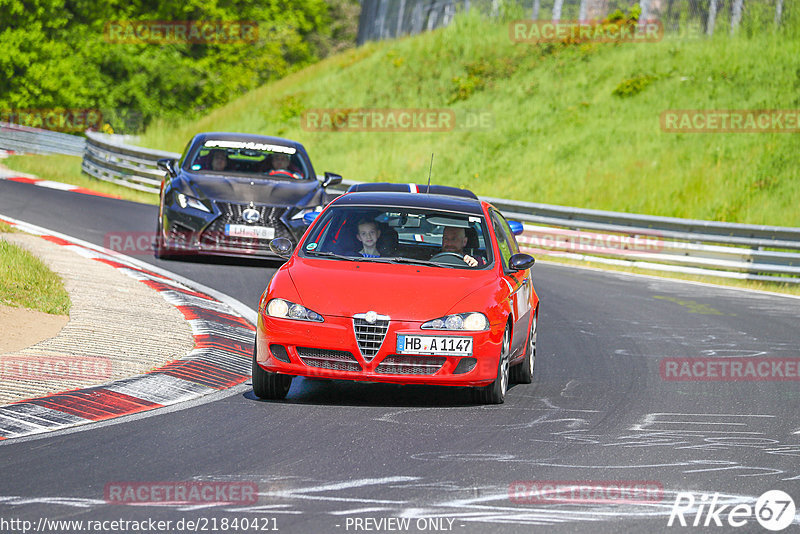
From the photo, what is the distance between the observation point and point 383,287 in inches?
329

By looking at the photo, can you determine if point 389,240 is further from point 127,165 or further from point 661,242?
point 127,165

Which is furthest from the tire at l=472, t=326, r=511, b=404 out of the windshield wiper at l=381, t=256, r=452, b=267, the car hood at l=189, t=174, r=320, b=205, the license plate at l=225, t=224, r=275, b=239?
the car hood at l=189, t=174, r=320, b=205

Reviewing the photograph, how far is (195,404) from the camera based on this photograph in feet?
26.8

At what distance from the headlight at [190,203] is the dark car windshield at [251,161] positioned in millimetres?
923

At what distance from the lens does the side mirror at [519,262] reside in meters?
9.32
